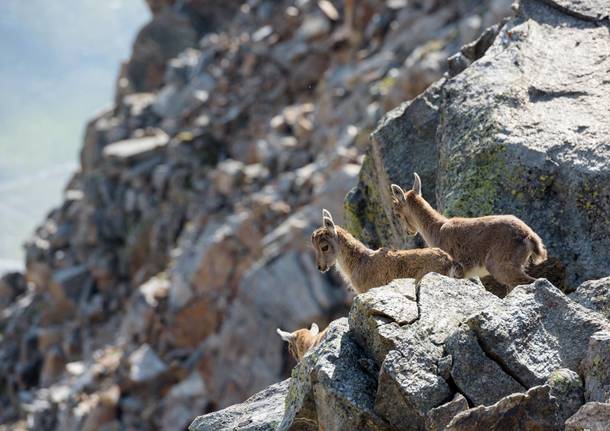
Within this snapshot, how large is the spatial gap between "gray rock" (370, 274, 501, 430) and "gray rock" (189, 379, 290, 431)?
204cm

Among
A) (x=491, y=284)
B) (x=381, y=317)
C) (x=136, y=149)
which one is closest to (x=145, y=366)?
(x=136, y=149)

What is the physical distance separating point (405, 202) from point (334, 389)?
572 centimetres

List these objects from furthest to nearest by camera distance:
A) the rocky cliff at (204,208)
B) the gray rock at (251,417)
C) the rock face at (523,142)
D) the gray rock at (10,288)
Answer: the gray rock at (10,288) < the rocky cliff at (204,208) < the rock face at (523,142) < the gray rock at (251,417)

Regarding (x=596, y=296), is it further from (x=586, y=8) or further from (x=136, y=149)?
(x=136, y=149)

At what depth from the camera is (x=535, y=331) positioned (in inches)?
346

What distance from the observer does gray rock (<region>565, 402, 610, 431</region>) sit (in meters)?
6.95

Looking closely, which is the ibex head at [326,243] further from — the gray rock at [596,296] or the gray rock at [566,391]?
the gray rock at [566,391]

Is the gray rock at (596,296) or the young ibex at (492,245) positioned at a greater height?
the young ibex at (492,245)

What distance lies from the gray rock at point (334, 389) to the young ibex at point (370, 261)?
2699mm

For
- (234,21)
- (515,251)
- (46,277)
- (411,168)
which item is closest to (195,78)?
(234,21)

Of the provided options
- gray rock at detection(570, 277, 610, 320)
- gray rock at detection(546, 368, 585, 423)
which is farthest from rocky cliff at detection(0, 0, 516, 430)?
gray rock at detection(546, 368, 585, 423)

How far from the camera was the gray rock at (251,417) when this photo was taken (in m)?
9.92

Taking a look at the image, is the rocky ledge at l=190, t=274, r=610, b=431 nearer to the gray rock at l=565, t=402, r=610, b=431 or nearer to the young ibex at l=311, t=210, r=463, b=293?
the gray rock at l=565, t=402, r=610, b=431

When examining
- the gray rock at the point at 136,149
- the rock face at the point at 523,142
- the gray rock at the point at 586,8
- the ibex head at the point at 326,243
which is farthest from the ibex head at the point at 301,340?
the gray rock at the point at 136,149
